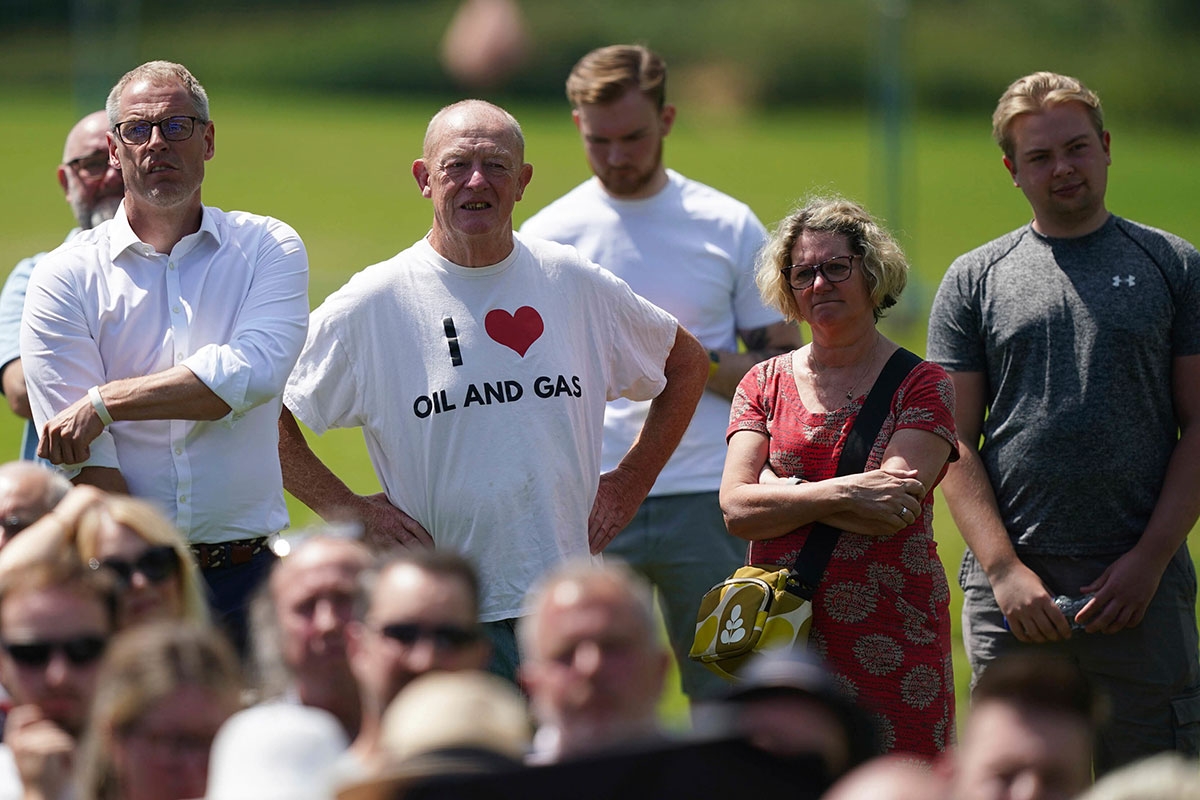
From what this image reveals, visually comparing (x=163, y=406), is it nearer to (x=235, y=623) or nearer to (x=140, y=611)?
(x=235, y=623)

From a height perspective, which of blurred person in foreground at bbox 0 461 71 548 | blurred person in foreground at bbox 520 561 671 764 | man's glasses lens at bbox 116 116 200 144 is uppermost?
man's glasses lens at bbox 116 116 200 144

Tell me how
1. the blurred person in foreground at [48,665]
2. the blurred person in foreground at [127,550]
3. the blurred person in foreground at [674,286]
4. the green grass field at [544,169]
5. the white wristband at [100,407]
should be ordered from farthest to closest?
the green grass field at [544,169] < the blurred person in foreground at [674,286] < the white wristband at [100,407] < the blurred person in foreground at [127,550] < the blurred person in foreground at [48,665]

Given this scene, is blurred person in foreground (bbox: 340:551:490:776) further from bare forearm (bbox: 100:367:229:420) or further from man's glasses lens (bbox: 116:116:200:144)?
man's glasses lens (bbox: 116:116:200:144)

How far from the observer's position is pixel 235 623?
4762 mm

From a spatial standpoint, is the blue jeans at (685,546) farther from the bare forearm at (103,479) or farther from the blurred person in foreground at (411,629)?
the blurred person in foreground at (411,629)

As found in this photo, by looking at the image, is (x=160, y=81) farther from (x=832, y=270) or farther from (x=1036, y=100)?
(x=1036, y=100)

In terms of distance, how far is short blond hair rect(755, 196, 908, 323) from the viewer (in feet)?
15.6

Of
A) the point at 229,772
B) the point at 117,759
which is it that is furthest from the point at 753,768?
the point at 117,759

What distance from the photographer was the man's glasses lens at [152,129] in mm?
4750

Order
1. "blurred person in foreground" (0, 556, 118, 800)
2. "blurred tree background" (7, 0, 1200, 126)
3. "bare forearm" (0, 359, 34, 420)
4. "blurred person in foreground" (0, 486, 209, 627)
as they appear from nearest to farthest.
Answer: "blurred person in foreground" (0, 556, 118, 800) → "blurred person in foreground" (0, 486, 209, 627) → "bare forearm" (0, 359, 34, 420) → "blurred tree background" (7, 0, 1200, 126)

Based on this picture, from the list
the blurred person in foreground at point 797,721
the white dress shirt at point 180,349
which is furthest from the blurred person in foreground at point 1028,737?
the white dress shirt at point 180,349

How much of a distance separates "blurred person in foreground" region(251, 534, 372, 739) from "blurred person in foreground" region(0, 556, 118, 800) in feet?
1.22

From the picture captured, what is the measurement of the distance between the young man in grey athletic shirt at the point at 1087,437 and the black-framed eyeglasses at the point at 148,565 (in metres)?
2.54

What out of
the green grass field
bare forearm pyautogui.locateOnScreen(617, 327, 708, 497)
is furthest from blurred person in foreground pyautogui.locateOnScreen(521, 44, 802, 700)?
the green grass field
